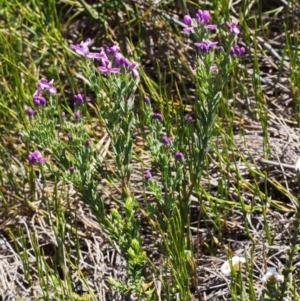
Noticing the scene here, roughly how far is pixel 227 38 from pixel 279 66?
993mm

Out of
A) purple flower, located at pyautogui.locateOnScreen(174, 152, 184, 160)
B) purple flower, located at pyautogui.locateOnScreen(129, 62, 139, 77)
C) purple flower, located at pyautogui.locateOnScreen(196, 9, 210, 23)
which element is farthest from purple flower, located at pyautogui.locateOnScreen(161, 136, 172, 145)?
purple flower, located at pyautogui.locateOnScreen(196, 9, 210, 23)

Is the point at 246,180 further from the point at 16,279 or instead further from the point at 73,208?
the point at 16,279

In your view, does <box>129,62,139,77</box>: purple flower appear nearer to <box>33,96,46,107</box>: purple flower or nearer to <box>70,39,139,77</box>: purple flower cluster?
<box>70,39,139,77</box>: purple flower cluster

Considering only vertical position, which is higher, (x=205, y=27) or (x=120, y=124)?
(x=205, y=27)

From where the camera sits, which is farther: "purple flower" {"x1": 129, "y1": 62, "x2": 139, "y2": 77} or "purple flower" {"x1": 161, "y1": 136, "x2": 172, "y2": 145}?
"purple flower" {"x1": 161, "y1": 136, "x2": 172, "y2": 145}

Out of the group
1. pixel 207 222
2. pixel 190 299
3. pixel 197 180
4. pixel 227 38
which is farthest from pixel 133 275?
pixel 227 38

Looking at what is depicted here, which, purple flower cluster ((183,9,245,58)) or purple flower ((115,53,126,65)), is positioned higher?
purple flower cluster ((183,9,245,58))

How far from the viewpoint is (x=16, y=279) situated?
2.61m

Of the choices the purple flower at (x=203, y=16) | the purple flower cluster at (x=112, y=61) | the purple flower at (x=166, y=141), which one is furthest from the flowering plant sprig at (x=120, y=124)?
the purple flower at (x=203, y=16)

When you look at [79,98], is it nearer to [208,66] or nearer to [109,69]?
[109,69]

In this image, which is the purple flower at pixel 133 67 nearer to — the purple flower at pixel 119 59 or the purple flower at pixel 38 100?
the purple flower at pixel 119 59

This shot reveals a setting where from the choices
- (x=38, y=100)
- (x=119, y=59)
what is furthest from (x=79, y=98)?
(x=119, y=59)

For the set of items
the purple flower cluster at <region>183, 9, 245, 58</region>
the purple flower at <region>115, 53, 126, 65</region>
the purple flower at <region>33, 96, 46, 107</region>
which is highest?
the purple flower cluster at <region>183, 9, 245, 58</region>

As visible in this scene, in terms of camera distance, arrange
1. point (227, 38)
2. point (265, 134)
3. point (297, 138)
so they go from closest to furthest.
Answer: point (227, 38) → point (265, 134) → point (297, 138)
